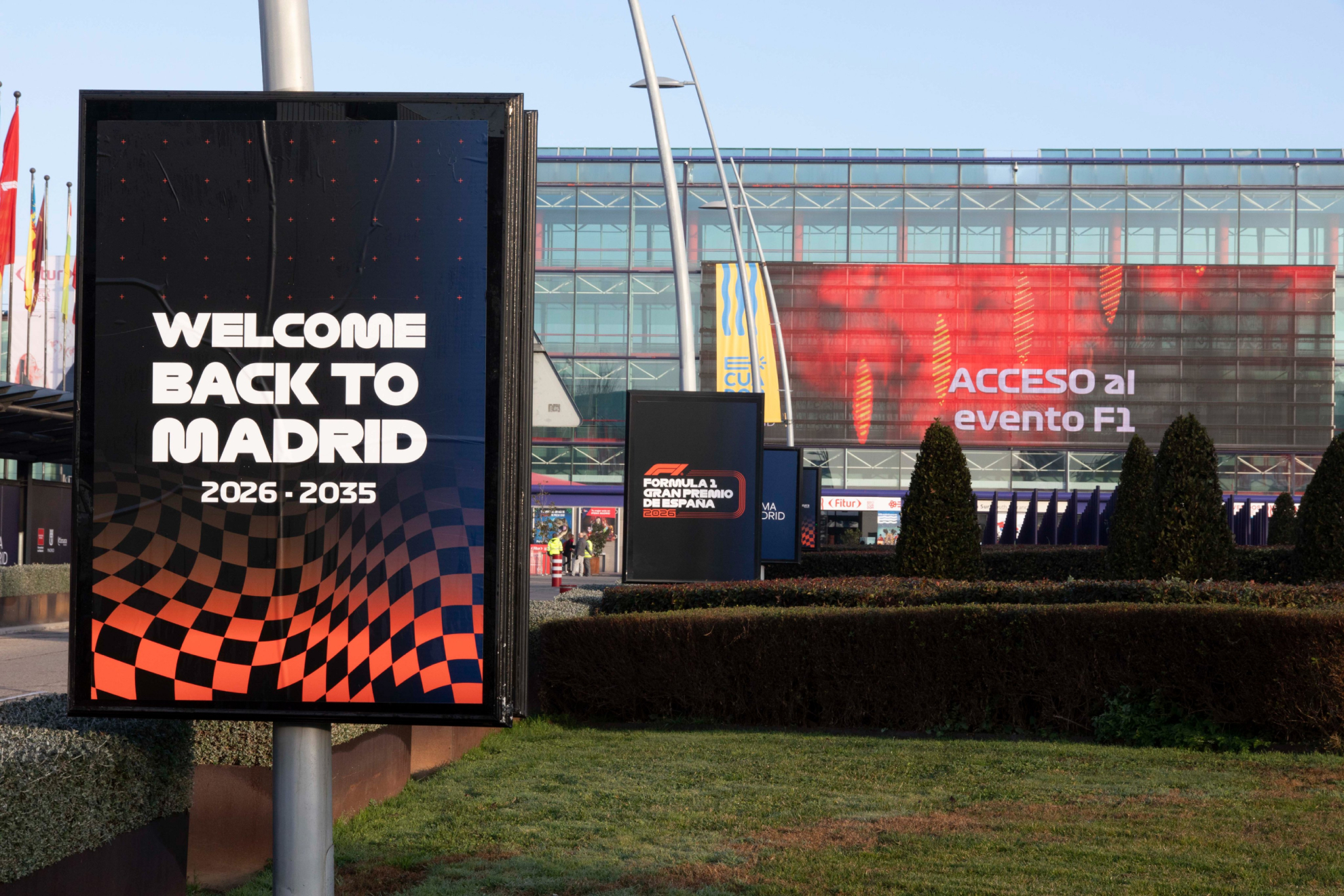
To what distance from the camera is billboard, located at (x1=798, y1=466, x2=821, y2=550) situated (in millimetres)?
31894

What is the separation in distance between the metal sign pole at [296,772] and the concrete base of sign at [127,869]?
811mm

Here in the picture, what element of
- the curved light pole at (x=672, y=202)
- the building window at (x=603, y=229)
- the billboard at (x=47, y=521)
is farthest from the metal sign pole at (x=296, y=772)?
the building window at (x=603, y=229)

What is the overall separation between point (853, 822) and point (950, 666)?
3.48 metres

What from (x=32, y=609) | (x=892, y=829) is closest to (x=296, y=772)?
(x=892, y=829)

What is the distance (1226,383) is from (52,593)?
5387 cm

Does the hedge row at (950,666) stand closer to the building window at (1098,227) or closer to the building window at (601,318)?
the building window at (601,318)

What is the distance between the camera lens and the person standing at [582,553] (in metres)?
52.0

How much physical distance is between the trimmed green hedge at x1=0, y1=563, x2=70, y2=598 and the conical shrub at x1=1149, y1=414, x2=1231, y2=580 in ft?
52.9

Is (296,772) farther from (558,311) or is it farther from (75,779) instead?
(558,311)

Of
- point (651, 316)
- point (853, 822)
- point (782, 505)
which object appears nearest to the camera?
point (853, 822)

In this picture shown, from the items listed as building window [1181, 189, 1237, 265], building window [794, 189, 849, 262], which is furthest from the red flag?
building window [1181, 189, 1237, 265]

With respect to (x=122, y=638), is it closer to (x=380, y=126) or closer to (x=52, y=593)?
(x=380, y=126)

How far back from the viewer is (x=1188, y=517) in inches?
609

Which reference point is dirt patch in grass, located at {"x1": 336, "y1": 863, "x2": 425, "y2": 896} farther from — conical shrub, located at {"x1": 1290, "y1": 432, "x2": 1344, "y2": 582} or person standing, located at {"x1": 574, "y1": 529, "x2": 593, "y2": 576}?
person standing, located at {"x1": 574, "y1": 529, "x2": 593, "y2": 576}
